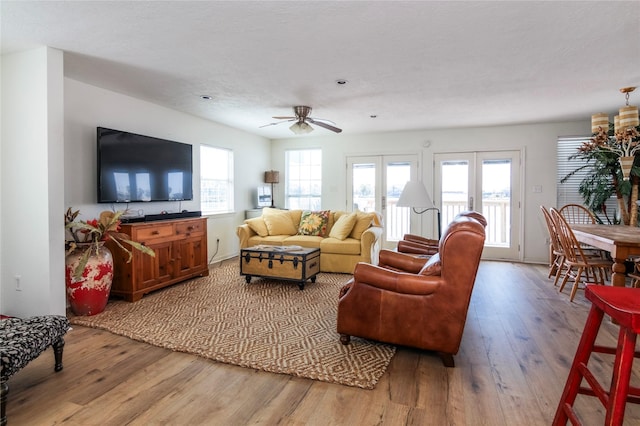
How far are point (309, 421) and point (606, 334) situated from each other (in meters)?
2.62

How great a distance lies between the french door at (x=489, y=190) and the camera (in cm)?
594

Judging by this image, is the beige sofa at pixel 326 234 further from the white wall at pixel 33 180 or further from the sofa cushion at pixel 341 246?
the white wall at pixel 33 180

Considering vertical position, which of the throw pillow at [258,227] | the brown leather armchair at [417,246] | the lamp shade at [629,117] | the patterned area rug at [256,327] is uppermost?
the lamp shade at [629,117]

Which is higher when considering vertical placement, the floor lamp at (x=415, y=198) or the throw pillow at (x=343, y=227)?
the floor lamp at (x=415, y=198)

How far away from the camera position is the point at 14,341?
1.81 m

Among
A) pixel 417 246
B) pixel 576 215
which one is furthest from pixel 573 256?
pixel 576 215

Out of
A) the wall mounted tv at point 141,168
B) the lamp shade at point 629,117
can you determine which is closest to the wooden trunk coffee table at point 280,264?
the wall mounted tv at point 141,168

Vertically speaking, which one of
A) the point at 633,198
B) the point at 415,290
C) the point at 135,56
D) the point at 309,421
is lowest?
the point at 309,421

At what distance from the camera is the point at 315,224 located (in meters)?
5.40

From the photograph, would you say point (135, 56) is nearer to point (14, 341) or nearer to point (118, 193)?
point (118, 193)

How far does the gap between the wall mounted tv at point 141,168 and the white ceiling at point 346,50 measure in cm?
57

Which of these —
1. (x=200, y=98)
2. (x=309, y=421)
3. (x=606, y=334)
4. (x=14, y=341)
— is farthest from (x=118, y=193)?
(x=606, y=334)

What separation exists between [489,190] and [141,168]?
542 cm

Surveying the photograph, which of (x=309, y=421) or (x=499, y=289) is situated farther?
(x=499, y=289)
